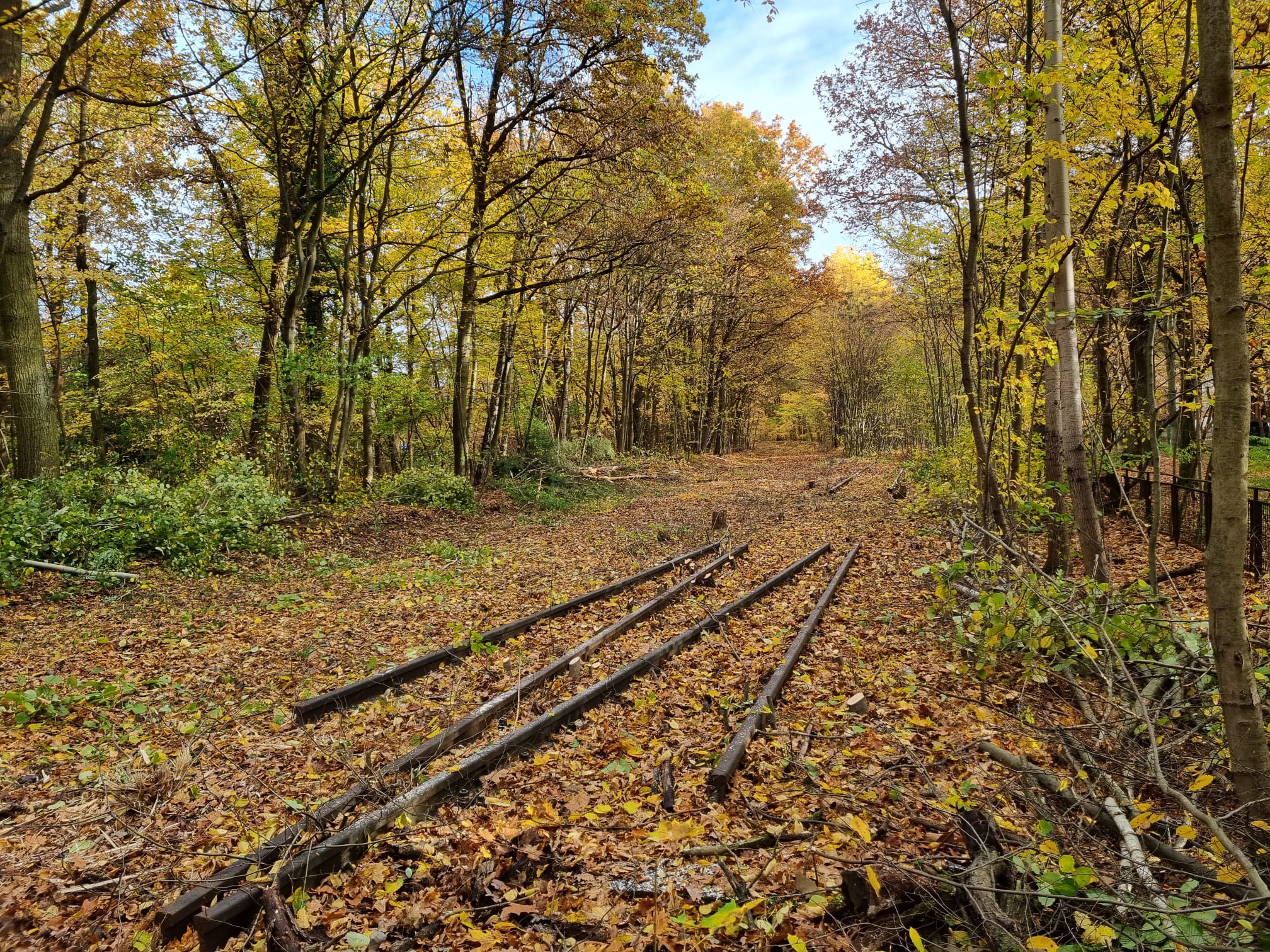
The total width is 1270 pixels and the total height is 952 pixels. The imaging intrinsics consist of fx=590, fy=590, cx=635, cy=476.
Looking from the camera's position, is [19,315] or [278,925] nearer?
[278,925]

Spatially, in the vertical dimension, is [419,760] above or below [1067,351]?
below

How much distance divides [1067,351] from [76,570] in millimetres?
11866

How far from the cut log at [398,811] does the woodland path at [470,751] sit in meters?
0.11

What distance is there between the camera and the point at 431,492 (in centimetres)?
1441

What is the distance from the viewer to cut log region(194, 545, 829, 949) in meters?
2.71

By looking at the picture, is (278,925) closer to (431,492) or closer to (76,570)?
(76,570)

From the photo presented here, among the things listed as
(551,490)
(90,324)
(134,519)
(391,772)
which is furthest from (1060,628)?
(90,324)

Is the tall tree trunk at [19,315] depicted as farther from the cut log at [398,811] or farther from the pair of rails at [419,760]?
the cut log at [398,811]

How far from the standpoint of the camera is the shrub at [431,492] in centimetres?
1423

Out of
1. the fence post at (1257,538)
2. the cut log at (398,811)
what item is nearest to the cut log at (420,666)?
the cut log at (398,811)

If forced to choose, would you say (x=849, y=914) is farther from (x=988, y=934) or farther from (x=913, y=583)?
(x=913, y=583)

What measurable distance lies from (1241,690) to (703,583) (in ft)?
20.8

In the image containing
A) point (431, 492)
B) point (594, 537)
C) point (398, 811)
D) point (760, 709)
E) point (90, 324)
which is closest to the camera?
point (398, 811)

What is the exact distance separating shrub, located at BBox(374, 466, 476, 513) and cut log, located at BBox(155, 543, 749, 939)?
862cm
